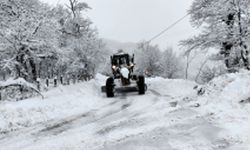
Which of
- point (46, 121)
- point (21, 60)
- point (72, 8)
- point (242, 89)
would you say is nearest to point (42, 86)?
point (21, 60)

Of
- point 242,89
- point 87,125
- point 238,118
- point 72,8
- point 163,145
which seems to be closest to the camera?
point 163,145

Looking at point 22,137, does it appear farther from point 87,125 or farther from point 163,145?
point 163,145

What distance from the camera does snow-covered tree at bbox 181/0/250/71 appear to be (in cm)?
1670

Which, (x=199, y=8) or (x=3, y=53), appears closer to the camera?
(x=3, y=53)

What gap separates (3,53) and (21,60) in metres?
1.08

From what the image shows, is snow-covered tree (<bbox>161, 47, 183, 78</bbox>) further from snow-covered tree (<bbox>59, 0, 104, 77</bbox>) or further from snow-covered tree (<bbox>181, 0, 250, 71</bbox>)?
snow-covered tree (<bbox>181, 0, 250, 71</bbox>)

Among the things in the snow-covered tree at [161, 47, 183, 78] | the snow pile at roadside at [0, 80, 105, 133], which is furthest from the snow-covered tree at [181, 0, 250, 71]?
the snow-covered tree at [161, 47, 183, 78]

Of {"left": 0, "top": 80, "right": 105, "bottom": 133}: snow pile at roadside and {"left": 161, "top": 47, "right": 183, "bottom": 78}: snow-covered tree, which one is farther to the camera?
{"left": 161, "top": 47, "right": 183, "bottom": 78}: snow-covered tree

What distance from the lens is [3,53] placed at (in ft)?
54.1

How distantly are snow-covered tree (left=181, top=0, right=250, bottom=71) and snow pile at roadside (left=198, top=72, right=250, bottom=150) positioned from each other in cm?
642

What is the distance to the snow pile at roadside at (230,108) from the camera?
6.11m

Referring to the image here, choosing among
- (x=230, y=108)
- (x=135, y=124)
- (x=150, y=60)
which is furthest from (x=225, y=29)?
(x=150, y=60)

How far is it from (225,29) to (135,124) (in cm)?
1215

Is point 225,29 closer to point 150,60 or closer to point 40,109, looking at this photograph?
point 40,109
